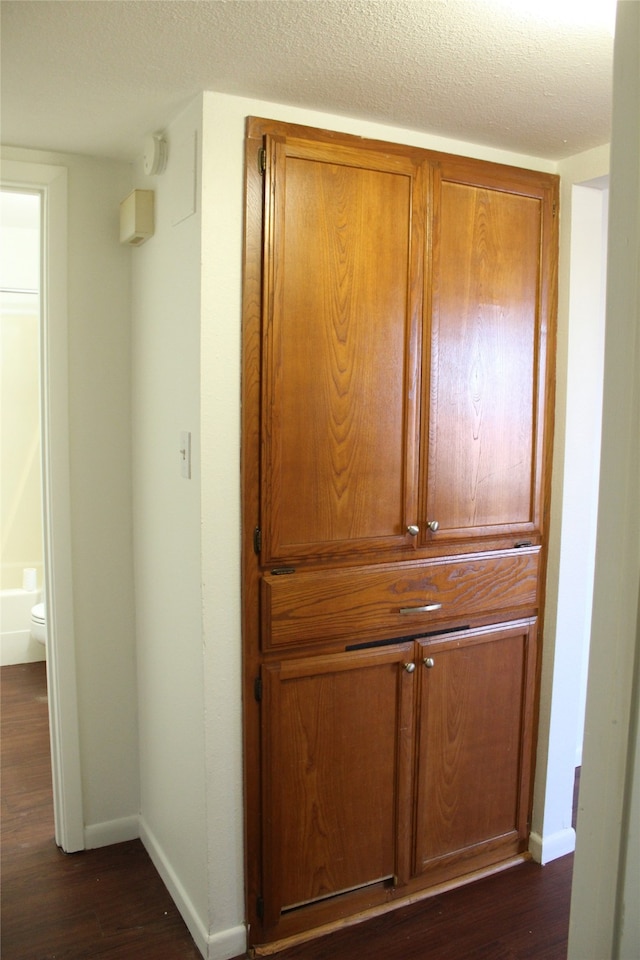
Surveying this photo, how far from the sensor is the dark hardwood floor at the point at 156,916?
2029 millimetres

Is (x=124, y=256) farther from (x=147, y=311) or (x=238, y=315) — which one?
(x=238, y=315)

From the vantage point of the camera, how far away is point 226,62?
1.64m

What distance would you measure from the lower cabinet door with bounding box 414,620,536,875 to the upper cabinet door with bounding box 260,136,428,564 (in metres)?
0.45

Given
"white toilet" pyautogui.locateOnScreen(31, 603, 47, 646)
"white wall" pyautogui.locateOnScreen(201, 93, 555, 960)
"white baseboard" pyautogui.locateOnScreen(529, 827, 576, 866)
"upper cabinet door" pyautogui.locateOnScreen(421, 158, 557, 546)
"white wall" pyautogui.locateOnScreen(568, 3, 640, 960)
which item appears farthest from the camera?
"white toilet" pyautogui.locateOnScreen(31, 603, 47, 646)

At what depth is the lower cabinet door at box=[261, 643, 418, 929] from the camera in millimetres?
2004

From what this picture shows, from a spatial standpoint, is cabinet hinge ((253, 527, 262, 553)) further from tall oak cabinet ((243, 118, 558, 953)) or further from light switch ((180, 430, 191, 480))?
light switch ((180, 430, 191, 480))

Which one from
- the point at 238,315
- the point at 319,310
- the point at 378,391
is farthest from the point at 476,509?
the point at 238,315

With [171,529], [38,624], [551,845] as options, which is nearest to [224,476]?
[171,529]

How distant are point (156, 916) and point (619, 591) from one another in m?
2.14

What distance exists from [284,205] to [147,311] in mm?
628

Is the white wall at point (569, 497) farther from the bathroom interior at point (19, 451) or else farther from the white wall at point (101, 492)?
the bathroom interior at point (19, 451)

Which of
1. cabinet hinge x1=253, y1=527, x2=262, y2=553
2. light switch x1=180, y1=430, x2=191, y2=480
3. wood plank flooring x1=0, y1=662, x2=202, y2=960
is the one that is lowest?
wood plank flooring x1=0, y1=662, x2=202, y2=960

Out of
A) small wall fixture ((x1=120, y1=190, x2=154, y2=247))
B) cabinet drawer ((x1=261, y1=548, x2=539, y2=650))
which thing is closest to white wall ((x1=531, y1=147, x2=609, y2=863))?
cabinet drawer ((x1=261, y1=548, x2=539, y2=650))

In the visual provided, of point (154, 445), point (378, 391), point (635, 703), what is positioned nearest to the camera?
point (635, 703)
